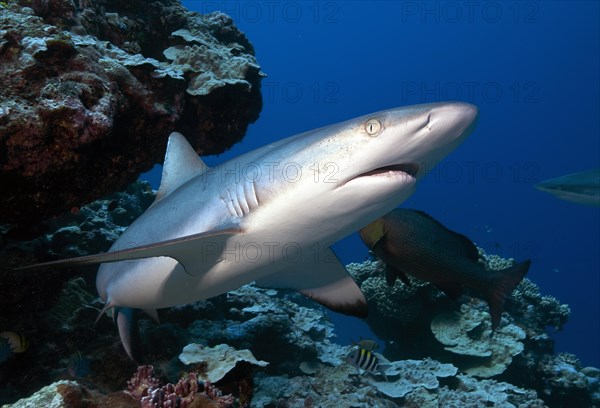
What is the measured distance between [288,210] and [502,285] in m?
3.35

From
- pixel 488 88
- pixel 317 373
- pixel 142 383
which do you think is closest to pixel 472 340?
pixel 317 373

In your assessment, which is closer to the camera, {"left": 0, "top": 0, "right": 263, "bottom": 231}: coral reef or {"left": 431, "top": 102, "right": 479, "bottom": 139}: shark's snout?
{"left": 431, "top": 102, "right": 479, "bottom": 139}: shark's snout

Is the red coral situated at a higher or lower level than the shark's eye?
lower

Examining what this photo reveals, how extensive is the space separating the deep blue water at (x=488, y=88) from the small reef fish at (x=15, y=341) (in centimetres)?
8932

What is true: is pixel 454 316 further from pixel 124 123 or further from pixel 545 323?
pixel 124 123

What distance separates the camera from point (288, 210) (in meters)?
2.46

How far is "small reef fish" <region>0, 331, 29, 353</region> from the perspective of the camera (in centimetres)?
402

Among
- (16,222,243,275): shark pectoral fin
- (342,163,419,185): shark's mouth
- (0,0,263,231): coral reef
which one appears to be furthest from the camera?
(0,0,263,231): coral reef

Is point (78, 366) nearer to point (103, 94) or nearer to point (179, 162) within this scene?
point (179, 162)

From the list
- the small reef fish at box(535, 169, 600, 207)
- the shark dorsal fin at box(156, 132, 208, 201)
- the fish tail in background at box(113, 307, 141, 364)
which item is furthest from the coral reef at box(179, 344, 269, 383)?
the small reef fish at box(535, 169, 600, 207)

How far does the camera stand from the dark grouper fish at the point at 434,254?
4297 millimetres

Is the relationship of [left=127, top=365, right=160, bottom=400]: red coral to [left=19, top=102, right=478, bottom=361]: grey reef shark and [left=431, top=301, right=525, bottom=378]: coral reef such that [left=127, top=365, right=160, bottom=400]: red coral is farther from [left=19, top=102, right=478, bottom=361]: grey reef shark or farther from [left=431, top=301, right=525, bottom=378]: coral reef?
[left=431, top=301, right=525, bottom=378]: coral reef

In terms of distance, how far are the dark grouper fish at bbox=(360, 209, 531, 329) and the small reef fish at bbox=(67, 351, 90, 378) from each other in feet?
11.5

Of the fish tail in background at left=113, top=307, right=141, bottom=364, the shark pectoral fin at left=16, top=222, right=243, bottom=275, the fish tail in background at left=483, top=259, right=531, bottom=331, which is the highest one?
the shark pectoral fin at left=16, top=222, right=243, bottom=275
